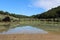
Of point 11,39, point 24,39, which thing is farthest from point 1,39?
point 24,39

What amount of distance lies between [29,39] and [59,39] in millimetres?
2427

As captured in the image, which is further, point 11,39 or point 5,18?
point 5,18

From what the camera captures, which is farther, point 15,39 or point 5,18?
point 5,18

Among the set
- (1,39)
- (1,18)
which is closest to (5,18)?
(1,18)

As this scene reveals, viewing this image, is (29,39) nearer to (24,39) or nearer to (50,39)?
(24,39)

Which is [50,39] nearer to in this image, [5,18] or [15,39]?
[15,39]

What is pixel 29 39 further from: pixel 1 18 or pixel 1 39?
pixel 1 18

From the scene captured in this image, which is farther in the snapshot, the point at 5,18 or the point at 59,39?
the point at 5,18

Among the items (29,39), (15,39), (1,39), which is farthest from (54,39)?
(1,39)

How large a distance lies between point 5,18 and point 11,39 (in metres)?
37.8

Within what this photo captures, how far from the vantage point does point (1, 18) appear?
52.1m

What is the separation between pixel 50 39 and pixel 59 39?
734mm

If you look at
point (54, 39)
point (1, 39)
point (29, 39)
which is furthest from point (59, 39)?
point (1, 39)

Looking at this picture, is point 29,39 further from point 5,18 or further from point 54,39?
point 5,18
